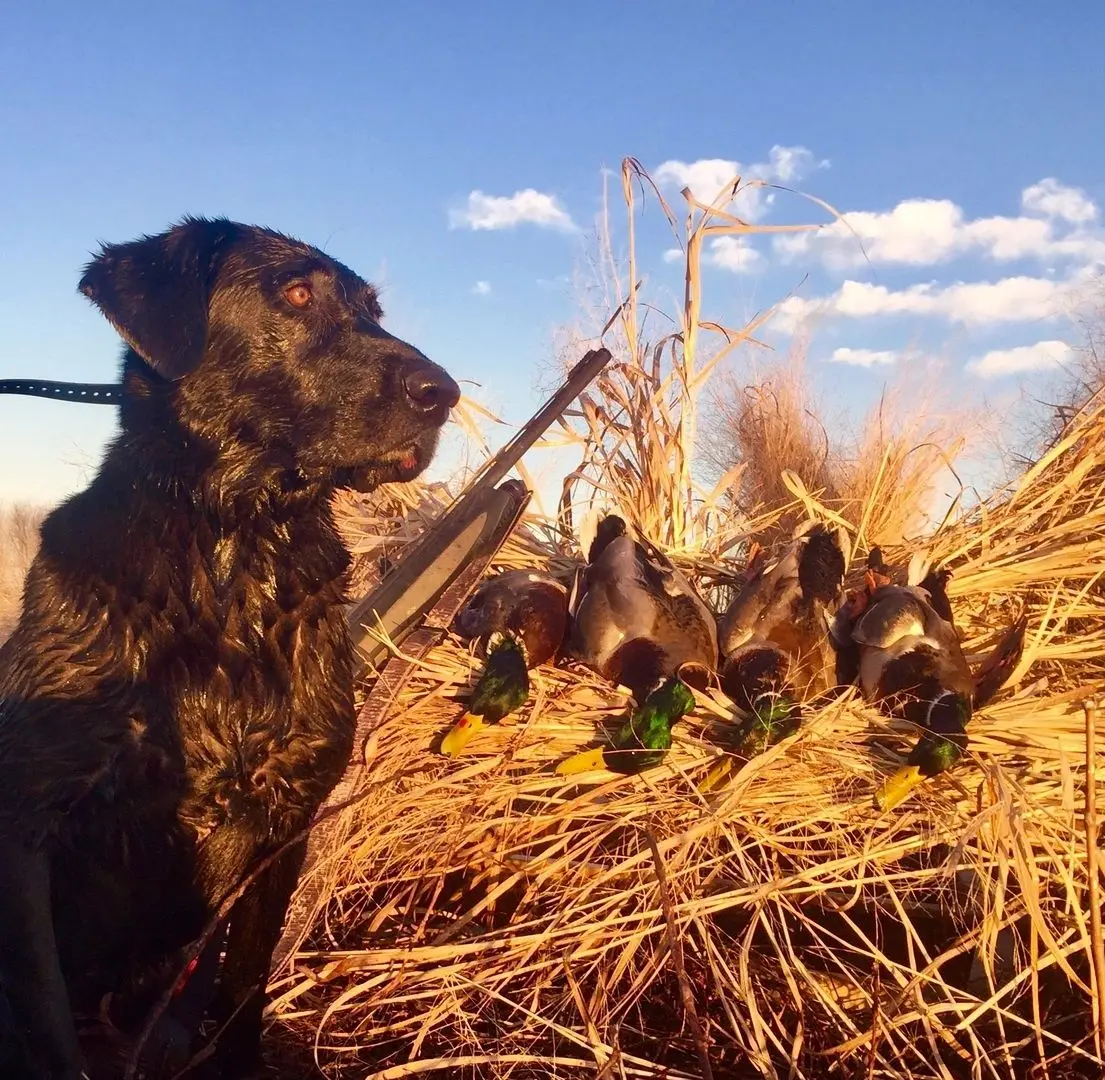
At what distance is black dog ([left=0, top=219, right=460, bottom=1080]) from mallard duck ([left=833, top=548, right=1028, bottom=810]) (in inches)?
60.0

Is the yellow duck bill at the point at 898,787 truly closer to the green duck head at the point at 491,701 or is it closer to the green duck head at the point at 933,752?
the green duck head at the point at 933,752

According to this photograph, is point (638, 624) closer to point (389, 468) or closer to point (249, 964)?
point (389, 468)

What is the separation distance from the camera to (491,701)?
8.80 ft

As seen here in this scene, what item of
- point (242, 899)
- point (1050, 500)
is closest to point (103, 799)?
point (242, 899)

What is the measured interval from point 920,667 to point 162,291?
235 centimetres

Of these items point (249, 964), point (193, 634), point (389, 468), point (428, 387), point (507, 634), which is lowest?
point (249, 964)

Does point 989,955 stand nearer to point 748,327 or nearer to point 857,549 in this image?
point 857,549

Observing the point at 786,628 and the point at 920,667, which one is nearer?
the point at 920,667

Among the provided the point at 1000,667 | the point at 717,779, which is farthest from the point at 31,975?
the point at 1000,667

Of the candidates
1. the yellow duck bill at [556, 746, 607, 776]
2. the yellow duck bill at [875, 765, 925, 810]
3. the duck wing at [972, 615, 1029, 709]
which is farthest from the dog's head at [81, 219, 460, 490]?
the duck wing at [972, 615, 1029, 709]

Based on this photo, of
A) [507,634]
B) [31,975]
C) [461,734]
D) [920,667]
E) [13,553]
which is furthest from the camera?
[13,553]

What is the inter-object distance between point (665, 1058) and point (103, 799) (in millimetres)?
1356

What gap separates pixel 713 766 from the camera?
263 centimetres

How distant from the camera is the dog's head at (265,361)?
7.34 feet
